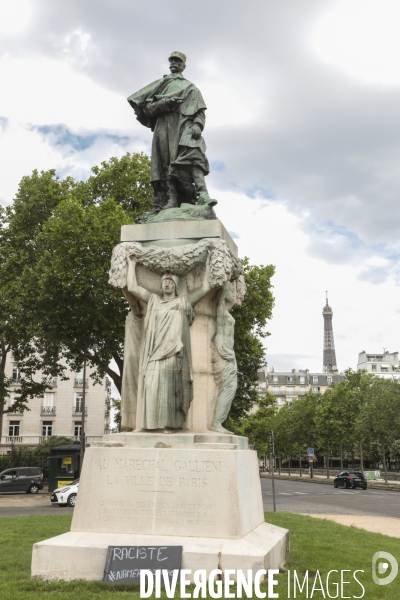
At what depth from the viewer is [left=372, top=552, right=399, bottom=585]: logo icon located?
688cm

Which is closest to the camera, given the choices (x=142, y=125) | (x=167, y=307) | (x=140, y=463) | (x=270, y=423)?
(x=140, y=463)

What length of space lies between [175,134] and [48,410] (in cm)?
5429

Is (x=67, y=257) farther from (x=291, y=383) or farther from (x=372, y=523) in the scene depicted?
(x=291, y=383)

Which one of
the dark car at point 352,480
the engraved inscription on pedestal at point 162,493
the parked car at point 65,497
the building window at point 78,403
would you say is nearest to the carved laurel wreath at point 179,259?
the engraved inscription on pedestal at point 162,493

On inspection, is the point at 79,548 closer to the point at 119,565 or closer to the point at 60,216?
the point at 119,565

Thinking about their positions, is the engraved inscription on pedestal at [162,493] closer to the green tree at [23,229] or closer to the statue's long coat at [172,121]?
the statue's long coat at [172,121]

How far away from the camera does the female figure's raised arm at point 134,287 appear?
25.5 ft

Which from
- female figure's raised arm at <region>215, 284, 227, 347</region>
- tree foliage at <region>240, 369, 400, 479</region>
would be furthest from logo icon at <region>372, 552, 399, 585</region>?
tree foliage at <region>240, 369, 400, 479</region>

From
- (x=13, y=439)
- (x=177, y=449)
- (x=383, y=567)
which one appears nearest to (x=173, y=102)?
(x=177, y=449)

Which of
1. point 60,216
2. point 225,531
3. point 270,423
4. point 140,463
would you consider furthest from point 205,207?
point 270,423

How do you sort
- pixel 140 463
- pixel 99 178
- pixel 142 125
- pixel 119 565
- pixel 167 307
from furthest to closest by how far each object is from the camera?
pixel 99 178
pixel 142 125
pixel 167 307
pixel 140 463
pixel 119 565

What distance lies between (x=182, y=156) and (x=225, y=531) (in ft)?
16.4

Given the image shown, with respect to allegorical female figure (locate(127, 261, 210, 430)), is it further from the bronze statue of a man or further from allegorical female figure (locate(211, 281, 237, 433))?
the bronze statue of a man

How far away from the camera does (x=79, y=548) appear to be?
20.9 ft
